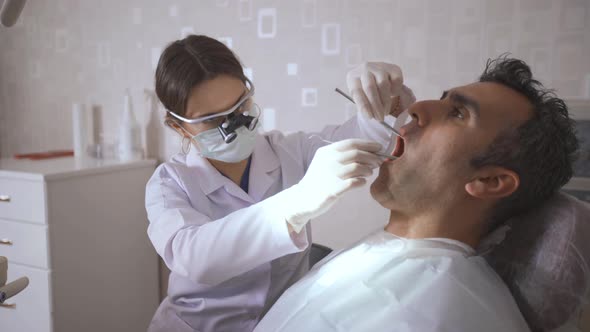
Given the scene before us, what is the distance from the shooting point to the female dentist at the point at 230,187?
0.96 metres

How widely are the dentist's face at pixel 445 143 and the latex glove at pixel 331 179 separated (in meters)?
0.10

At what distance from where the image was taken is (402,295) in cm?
89

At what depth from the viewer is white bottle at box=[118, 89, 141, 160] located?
7.17ft

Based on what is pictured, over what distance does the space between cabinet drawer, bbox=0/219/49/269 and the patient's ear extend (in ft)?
5.27

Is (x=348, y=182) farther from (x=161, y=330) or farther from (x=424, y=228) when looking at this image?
(x=161, y=330)

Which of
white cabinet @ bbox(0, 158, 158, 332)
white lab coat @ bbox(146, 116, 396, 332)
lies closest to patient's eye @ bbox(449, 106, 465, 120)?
white lab coat @ bbox(146, 116, 396, 332)

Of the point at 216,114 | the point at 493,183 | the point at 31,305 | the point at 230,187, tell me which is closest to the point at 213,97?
the point at 216,114

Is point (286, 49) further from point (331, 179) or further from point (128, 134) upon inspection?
point (331, 179)

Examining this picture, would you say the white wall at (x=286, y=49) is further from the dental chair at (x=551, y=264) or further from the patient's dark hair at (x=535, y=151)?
the dental chair at (x=551, y=264)

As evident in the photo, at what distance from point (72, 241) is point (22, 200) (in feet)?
0.84

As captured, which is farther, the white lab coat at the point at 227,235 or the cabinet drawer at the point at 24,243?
the cabinet drawer at the point at 24,243

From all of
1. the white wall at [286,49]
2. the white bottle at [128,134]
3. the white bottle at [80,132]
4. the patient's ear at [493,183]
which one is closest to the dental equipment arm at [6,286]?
the patient's ear at [493,183]

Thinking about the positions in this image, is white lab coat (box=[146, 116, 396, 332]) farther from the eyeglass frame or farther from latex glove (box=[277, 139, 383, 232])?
the eyeglass frame

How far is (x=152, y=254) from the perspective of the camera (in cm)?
227
